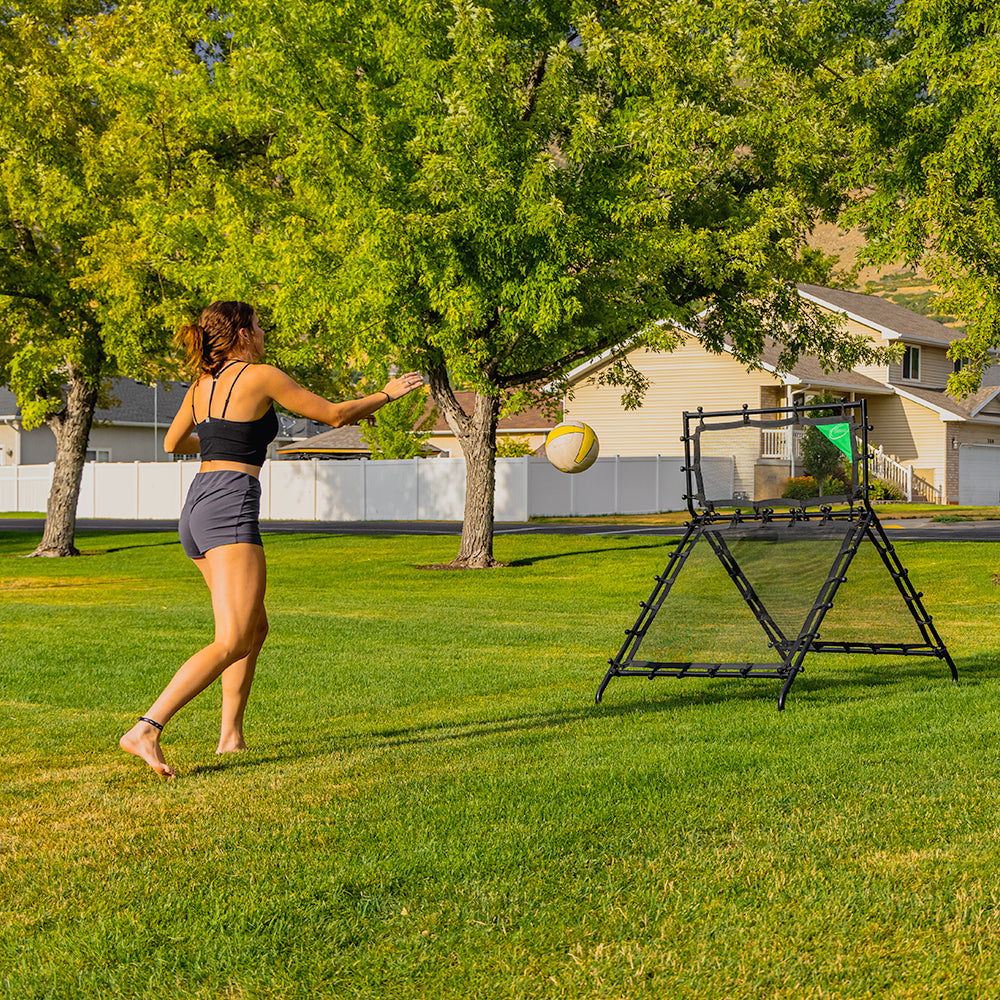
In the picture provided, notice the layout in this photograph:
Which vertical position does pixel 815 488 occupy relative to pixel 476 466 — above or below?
below

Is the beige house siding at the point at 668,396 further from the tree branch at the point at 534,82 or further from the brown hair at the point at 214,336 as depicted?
the brown hair at the point at 214,336

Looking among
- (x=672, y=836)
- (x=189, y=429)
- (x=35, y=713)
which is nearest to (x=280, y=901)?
(x=672, y=836)

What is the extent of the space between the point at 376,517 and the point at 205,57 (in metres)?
21.2

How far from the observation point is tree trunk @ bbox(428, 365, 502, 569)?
76.8ft

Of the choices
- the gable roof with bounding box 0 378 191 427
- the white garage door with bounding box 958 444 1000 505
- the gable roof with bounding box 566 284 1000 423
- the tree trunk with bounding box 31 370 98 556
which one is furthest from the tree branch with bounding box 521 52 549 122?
the gable roof with bounding box 0 378 191 427

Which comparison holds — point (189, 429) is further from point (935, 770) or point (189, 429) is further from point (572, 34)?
point (572, 34)

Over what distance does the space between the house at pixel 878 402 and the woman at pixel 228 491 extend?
3636 cm

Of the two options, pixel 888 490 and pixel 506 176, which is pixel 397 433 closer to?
pixel 888 490

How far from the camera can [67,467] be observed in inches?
1119

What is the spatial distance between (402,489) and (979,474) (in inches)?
830

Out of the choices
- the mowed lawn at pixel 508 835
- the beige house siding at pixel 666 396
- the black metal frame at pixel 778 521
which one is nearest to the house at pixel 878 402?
the beige house siding at pixel 666 396

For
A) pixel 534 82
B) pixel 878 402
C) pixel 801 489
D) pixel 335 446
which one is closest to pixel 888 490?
pixel 878 402

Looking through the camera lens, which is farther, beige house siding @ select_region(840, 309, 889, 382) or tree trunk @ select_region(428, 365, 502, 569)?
beige house siding @ select_region(840, 309, 889, 382)

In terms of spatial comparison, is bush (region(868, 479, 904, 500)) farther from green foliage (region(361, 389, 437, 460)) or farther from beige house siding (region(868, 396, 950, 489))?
green foliage (region(361, 389, 437, 460))
